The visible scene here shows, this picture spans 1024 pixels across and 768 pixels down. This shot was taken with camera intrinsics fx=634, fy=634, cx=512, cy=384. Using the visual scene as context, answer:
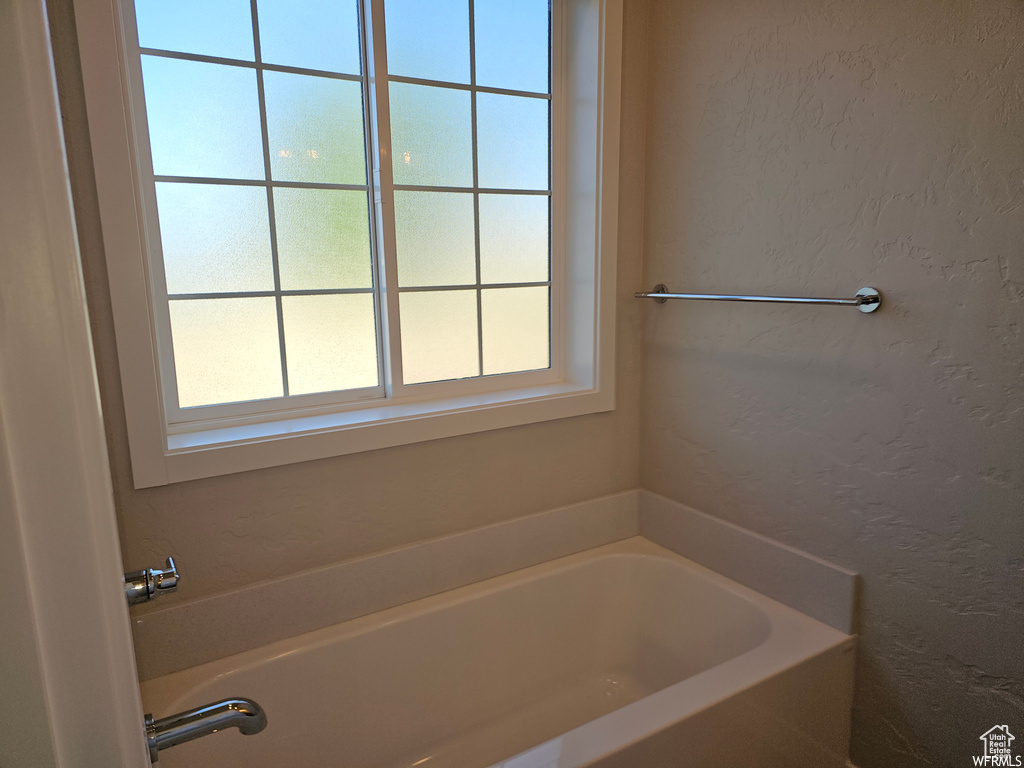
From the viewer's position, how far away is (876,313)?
1425mm

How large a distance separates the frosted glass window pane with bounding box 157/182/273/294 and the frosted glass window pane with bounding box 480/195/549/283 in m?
0.64

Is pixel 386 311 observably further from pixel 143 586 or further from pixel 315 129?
pixel 143 586

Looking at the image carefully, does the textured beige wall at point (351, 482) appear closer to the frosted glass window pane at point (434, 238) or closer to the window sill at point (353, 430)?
the window sill at point (353, 430)

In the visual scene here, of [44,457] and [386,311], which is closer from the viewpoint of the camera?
[44,457]

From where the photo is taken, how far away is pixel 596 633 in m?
1.96

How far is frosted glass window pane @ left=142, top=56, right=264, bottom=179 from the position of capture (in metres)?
1.44

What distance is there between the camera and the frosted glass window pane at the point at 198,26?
4.63 feet

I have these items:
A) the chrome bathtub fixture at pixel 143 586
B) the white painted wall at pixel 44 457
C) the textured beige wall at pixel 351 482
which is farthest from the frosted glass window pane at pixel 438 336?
the white painted wall at pixel 44 457

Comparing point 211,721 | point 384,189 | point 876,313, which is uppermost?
point 384,189

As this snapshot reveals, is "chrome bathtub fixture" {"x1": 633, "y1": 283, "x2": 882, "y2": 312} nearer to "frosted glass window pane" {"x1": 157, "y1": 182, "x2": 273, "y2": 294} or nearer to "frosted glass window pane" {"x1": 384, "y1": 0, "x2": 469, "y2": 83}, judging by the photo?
"frosted glass window pane" {"x1": 384, "y1": 0, "x2": 469, "y2": 83}

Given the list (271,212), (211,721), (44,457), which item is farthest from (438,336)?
(44,457)

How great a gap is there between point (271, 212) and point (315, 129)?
248mm

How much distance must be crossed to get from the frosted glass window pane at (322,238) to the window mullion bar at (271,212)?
0.01m

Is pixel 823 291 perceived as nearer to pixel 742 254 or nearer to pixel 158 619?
pixel 742 254
